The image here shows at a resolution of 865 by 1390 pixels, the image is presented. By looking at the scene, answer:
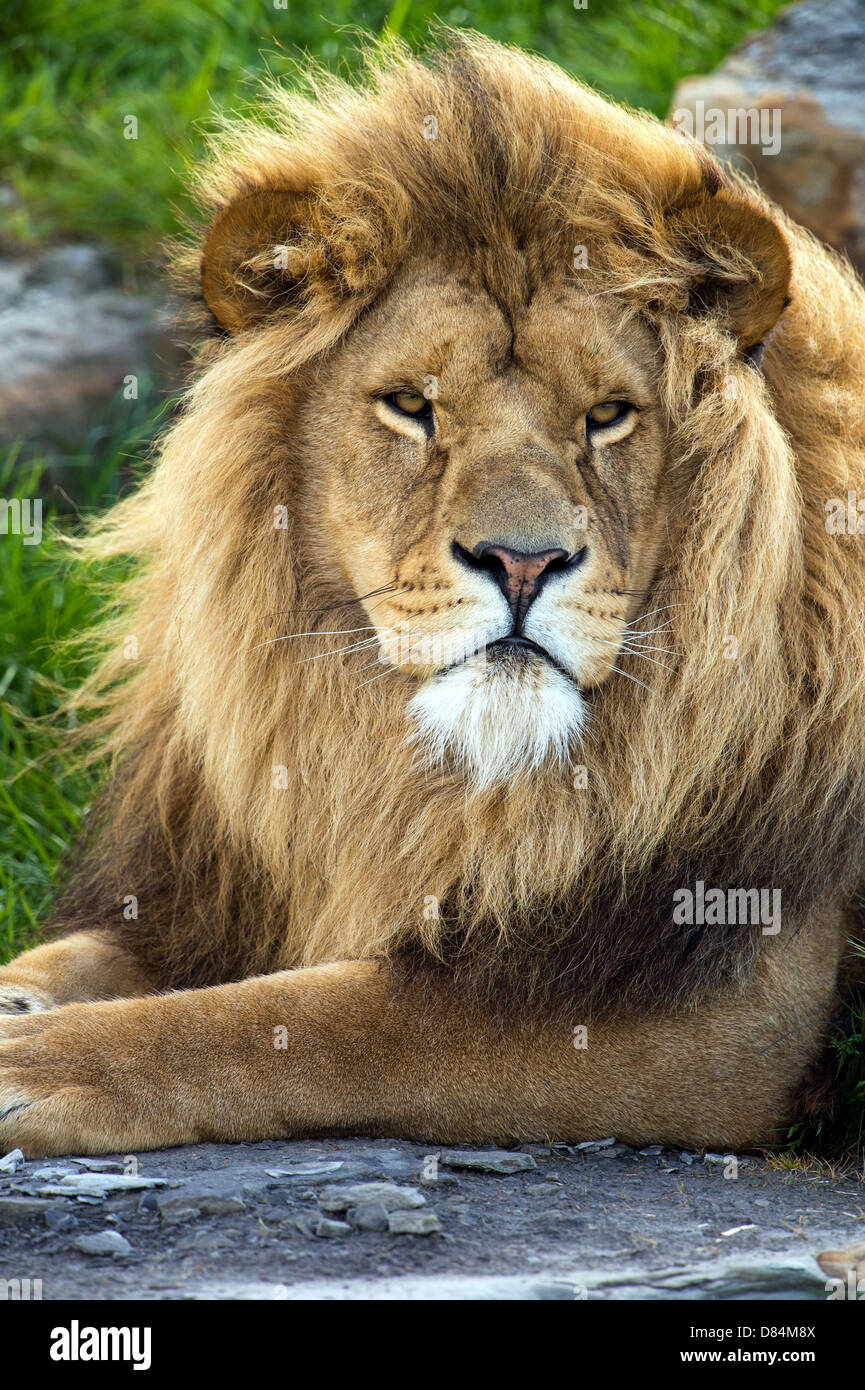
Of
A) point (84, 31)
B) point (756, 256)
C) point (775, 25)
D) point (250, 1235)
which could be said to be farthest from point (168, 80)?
point (250, 1235)

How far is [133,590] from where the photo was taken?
387 centimetres

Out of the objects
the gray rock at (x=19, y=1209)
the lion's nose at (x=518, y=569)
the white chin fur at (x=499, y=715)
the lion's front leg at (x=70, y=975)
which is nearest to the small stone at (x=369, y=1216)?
the gray rock at (x=19, y=1209)

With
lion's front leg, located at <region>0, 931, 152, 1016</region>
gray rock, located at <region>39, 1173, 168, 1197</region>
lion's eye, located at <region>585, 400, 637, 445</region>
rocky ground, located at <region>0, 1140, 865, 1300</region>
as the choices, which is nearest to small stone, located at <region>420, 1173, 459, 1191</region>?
rocky ground, located at <region>0, 1140, 865, 1300</region>

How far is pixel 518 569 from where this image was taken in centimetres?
276

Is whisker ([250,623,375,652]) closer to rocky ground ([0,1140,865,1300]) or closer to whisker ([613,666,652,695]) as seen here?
whisker ([613,666,652,695])

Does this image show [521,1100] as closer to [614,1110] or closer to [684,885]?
[614,1110]

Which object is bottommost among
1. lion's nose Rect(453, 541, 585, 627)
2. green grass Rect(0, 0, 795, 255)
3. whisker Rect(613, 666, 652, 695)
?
whisker Rect(613, 666, 652, 695)

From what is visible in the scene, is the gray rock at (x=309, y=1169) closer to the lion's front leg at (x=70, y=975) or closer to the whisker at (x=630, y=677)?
the lion's front leg at (x=70, y=975)

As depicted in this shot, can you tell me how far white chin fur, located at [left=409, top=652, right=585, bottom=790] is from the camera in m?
2.84

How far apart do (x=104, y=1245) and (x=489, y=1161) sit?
792 mm

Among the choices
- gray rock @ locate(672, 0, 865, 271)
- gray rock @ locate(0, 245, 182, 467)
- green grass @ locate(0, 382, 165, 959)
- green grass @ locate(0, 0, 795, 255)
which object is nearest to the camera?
green grass @ locate(0, 382, 165, 959)

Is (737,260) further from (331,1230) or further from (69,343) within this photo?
(69,343)

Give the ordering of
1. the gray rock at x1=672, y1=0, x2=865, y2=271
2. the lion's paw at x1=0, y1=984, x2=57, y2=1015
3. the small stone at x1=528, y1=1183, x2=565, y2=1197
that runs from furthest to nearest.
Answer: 1. the gray rock at x1=672, y1=0, x2=865, y2=271
2. the lion's paw at x1=0, y1=984, x2=57, y2=1015
3. the small stone at x1=528, y1=1183, x2=565, y2=1197

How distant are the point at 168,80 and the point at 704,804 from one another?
534cm
